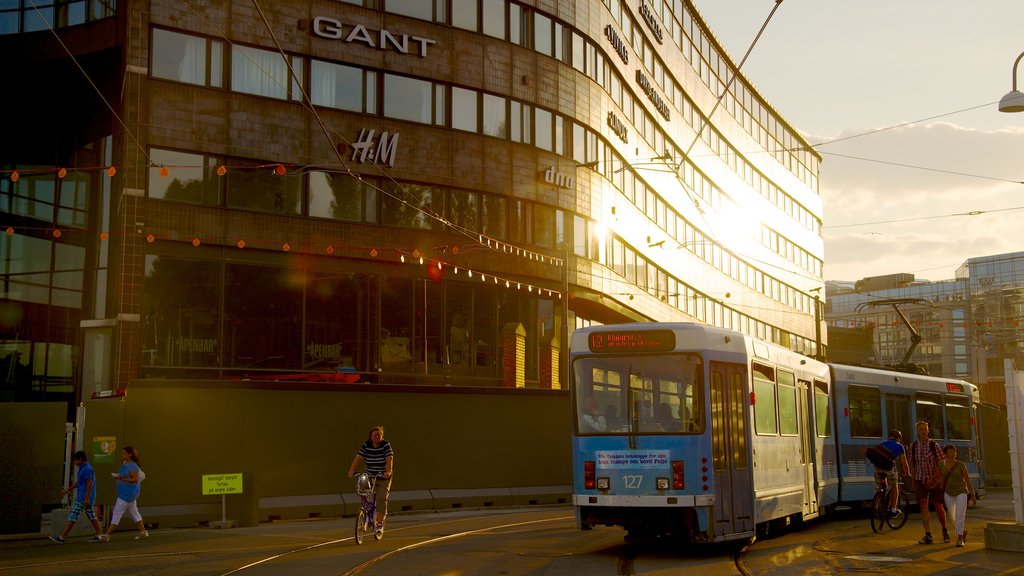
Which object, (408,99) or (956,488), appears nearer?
(956,488)

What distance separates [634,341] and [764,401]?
8.71ft

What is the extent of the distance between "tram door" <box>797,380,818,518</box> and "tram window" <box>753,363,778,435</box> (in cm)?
188

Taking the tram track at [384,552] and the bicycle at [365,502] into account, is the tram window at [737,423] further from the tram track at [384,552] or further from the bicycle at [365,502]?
the bicycle at [365,502]

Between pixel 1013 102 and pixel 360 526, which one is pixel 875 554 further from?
pixel 1013 102

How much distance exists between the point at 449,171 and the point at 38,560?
18.0 meters

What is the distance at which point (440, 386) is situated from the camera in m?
27.8

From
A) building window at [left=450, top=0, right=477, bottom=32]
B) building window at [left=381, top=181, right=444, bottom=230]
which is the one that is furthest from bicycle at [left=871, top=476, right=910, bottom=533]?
building window at [left=450, top=0, right=477, bottom=32]

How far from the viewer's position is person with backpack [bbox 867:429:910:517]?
18.5 m

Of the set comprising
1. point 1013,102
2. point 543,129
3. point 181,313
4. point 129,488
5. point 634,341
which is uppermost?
point 543,129

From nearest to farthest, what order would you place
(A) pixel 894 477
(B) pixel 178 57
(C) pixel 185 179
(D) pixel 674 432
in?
1. (D) pixel 674 432
2. (A) pixel 894 477
3. (C) pixel 185 179
4. (B) pixel 178 57

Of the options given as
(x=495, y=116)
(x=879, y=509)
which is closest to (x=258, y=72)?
(x=495, y=116)

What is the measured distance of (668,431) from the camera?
14273 millimetres

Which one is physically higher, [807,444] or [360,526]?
[807,444]

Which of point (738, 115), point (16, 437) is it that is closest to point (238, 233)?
point (16, 437)
